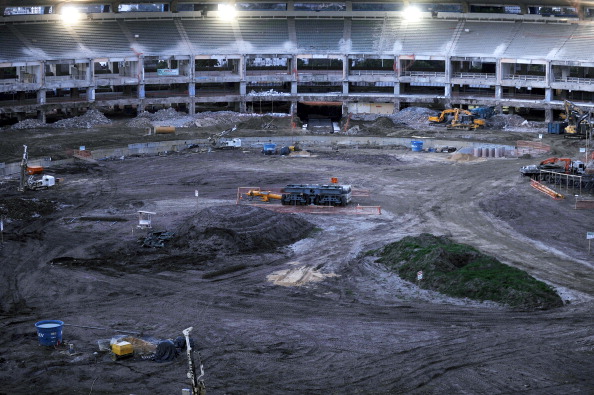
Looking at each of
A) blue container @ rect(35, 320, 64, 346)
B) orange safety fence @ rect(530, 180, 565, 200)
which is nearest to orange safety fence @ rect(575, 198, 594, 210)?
orange safety fence @ rect(530, 180, 565, 200)

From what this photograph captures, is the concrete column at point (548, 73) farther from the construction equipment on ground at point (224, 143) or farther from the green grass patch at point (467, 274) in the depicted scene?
the green grass patch at point (467, 274)

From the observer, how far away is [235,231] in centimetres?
3741

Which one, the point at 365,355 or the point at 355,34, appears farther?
the point at 355,34

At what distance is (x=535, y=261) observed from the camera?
115 feet

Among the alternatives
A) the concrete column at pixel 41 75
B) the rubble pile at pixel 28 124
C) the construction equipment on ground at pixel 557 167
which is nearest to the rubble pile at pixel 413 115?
the construction equipment on ground at pixel 557 167

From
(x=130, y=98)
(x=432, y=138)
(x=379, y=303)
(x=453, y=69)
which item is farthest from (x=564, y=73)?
(x=379, y=303)

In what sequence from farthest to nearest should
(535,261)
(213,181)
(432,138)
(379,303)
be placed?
(432,138)
(213,181)
(535,261)
(379,303)

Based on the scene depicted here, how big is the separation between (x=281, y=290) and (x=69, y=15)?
175ft

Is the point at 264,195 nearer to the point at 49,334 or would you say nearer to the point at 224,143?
the point at 224,143

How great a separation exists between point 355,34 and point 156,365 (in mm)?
61398

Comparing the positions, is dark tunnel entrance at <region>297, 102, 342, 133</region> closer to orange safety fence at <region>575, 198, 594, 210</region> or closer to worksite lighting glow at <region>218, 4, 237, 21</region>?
worksite lighting glow at <region>218, 4, 237, 21</region>

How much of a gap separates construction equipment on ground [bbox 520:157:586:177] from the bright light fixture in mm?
31224

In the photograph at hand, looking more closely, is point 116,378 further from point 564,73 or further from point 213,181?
point 564,73

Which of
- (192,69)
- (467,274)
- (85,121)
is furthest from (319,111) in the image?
(467,274)
